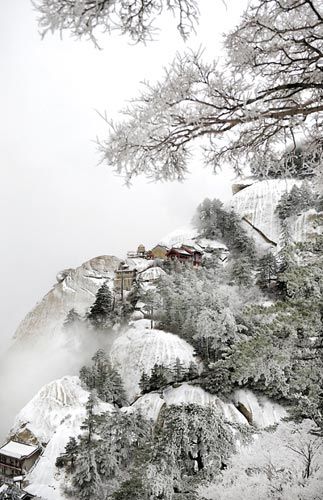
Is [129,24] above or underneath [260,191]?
above

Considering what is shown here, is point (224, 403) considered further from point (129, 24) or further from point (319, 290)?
point (129, 24)

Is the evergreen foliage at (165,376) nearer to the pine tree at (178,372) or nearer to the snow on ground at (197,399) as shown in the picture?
the pine tree at (178,372)

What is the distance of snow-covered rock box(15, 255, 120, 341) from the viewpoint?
116 ft

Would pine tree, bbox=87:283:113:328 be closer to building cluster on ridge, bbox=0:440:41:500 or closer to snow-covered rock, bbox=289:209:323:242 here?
building cluster on ridge, bbox=0:440:41:500

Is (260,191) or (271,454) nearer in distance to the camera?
(271,454)

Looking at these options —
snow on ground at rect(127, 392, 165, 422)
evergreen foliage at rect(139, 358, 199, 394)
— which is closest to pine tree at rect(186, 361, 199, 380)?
evergreen foliage at rect(139, 358, 199, 394)

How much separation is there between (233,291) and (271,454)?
17756 millimetres

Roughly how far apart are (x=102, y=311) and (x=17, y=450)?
11.9 metres

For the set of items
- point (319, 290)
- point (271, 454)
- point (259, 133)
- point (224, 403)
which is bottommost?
point (224, 403)

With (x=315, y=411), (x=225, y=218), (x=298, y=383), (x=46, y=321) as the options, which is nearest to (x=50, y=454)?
(x=315, y=411)

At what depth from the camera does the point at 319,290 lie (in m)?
6.33

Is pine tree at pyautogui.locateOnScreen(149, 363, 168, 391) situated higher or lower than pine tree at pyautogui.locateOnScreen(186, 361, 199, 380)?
higher

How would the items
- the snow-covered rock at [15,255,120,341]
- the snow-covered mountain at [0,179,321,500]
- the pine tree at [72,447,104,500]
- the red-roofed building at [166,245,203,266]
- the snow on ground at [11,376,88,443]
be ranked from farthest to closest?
the red-roofed building at [166,245,203,266]
the snow-covered rock at [15,255,120,341]
the snow on ground at [11,376,88,443]
the snow-covered mountain at [0,179,321,500]
the pine tree at [72,447,104,500]

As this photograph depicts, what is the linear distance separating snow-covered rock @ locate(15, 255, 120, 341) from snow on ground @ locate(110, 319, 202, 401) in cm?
1328
